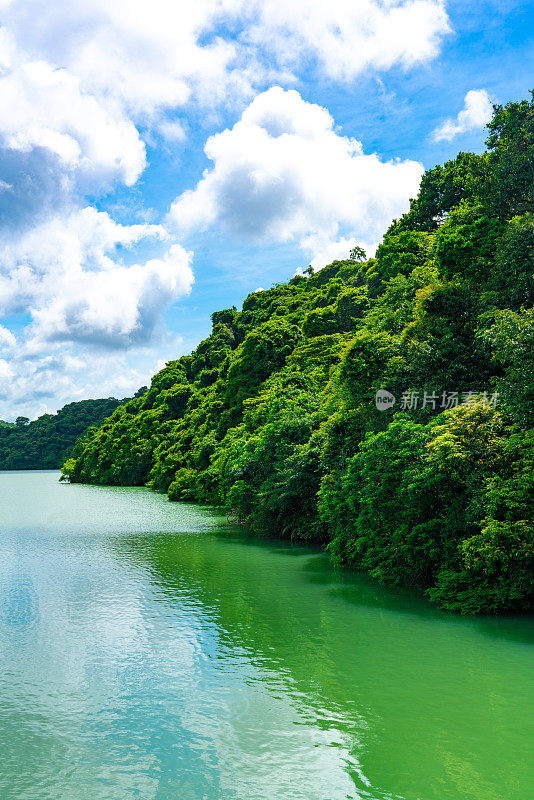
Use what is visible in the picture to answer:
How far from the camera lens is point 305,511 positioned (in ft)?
87.5

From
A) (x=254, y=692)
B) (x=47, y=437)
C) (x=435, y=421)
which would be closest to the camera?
(x=254, y=692)

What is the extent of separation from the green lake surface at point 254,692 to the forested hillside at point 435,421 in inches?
57.6

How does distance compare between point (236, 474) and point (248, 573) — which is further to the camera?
point (236, 474)

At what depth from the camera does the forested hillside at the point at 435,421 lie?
14.7 m

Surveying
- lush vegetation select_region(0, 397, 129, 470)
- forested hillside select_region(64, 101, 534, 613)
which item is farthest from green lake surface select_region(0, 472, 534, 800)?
lush vegetation select_region(0, 397, 129, 470)

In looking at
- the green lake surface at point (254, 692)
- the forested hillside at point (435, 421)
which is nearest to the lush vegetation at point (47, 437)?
the forested hillside at point (435, 421)

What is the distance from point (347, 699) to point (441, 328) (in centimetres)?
1303

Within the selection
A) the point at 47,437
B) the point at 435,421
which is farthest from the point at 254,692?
the point at 47,437

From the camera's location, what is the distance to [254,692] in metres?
10.7

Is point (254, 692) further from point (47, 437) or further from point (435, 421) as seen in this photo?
point (47, 437)

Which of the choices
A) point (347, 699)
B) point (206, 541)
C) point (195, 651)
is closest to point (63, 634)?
point (195, 651)

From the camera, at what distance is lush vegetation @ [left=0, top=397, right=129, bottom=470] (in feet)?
415

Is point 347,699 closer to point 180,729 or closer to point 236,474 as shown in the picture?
point 180,729

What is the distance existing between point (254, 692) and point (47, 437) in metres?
127
